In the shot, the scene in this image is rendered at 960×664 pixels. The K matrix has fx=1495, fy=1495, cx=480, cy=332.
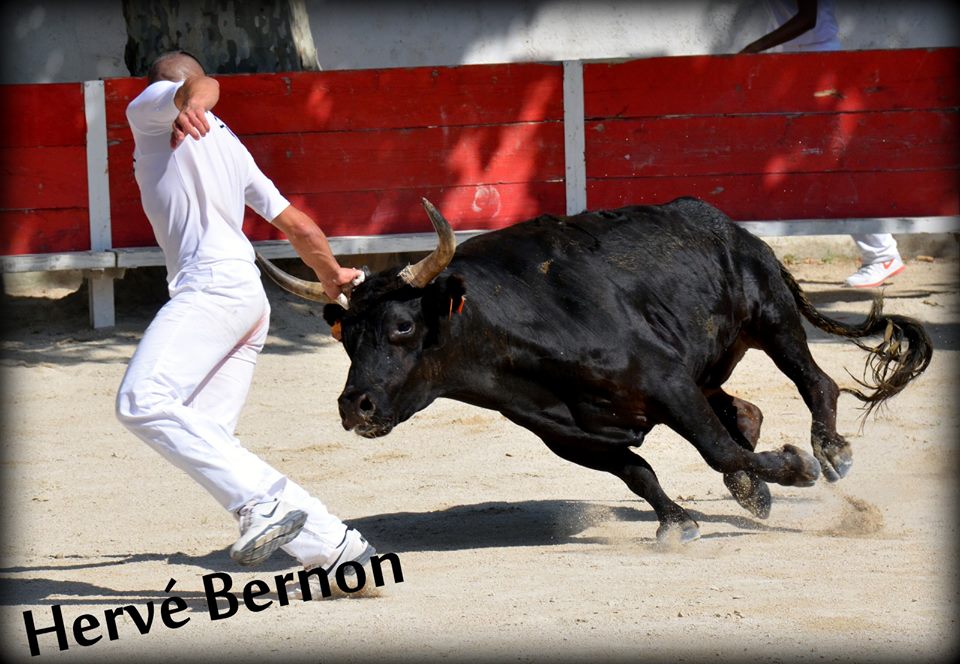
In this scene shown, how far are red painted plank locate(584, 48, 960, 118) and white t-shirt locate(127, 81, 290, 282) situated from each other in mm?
4762

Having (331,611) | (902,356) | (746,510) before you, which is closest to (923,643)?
(331,611)

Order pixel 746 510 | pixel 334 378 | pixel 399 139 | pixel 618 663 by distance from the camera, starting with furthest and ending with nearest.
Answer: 1. pixel 399 139
2. pixel 334 378
3. pixel 746 510
4. pixel 618 663

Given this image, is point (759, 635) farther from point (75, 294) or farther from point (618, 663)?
point (75, 294)

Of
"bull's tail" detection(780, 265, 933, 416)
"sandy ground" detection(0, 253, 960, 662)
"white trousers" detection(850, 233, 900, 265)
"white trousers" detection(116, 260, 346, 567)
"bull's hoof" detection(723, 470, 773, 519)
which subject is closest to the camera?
"sandy ground" detection(0, 253, 960, 662)

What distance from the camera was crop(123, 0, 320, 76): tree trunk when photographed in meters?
8.59

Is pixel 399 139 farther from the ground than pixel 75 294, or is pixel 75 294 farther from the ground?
pixel 399 139

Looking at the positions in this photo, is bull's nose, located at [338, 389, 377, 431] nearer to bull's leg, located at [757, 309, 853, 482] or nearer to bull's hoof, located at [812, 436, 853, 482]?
bull's leg, located at [757, 309, 853, 482]

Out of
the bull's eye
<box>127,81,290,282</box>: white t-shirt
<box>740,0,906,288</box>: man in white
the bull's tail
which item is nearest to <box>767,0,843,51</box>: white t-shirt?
<box>740,0,906,288</box>: man in white

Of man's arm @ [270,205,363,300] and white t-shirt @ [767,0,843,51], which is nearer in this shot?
man's arm @ [270,205,363,300]

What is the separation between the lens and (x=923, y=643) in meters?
3.37

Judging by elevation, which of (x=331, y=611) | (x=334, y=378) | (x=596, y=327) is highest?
(x=596, y=327)

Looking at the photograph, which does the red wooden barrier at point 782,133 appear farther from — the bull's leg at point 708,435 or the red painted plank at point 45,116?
the bull's leg at point 708,435

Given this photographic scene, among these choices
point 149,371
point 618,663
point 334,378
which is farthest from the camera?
point 334,378

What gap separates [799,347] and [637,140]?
344 centimetres
